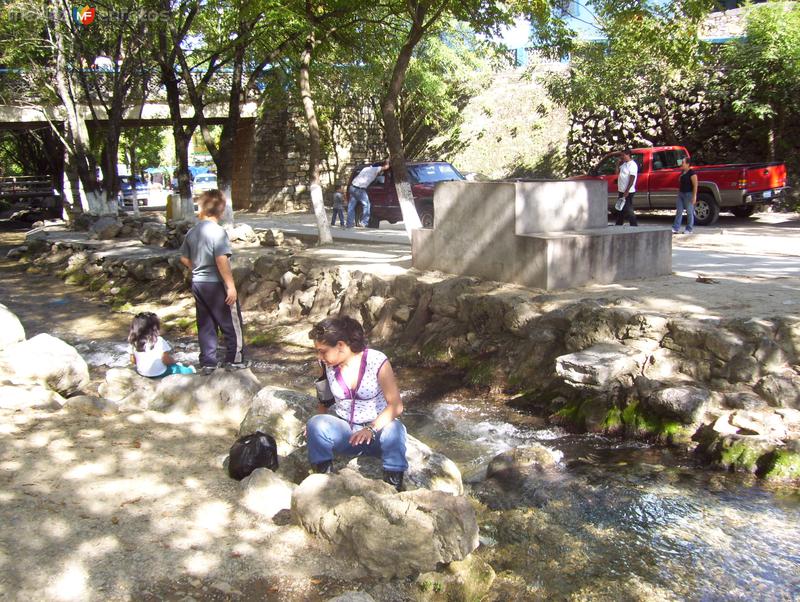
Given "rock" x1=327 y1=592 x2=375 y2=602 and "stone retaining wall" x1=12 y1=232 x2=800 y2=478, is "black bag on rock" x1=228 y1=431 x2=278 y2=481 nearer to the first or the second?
"rock" x1=327 y1=592 x2=375 y2=602

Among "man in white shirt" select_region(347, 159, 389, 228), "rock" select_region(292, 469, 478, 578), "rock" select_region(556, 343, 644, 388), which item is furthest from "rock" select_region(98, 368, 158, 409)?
"man in white shirt" select_region(347, 159, 389, 228)

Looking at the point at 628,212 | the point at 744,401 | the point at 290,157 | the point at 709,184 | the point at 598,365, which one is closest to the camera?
the point at 744,401

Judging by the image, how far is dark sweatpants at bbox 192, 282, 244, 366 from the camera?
648 centimetres

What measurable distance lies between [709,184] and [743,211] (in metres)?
1.42

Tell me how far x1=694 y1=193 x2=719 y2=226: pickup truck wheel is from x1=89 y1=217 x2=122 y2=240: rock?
12.8m

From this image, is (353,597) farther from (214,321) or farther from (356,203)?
(356,203)

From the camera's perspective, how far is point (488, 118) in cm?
2339

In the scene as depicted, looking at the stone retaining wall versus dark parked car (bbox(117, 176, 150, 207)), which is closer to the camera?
the stone retaining wall

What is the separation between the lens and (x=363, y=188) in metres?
15.9

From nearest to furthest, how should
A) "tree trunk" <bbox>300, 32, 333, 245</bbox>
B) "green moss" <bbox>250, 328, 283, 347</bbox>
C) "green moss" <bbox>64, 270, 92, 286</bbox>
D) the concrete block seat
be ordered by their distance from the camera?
the concrete block seat, "green moss" <bbox>250, 328, 283, 347</bbox>, "tree trunk" <bbox>300, 32, 333, 245</bbox>, "green moss" <bbox>64, 270, 92, 286</bbox>

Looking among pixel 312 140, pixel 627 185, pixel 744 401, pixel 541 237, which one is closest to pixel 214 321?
A: pixel 541 237

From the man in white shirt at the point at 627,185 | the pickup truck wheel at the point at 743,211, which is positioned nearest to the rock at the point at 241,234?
the man in white shirt at the point at 627,185

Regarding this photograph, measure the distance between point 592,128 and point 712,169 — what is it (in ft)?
20.2

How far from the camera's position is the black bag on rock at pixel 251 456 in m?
4.48
